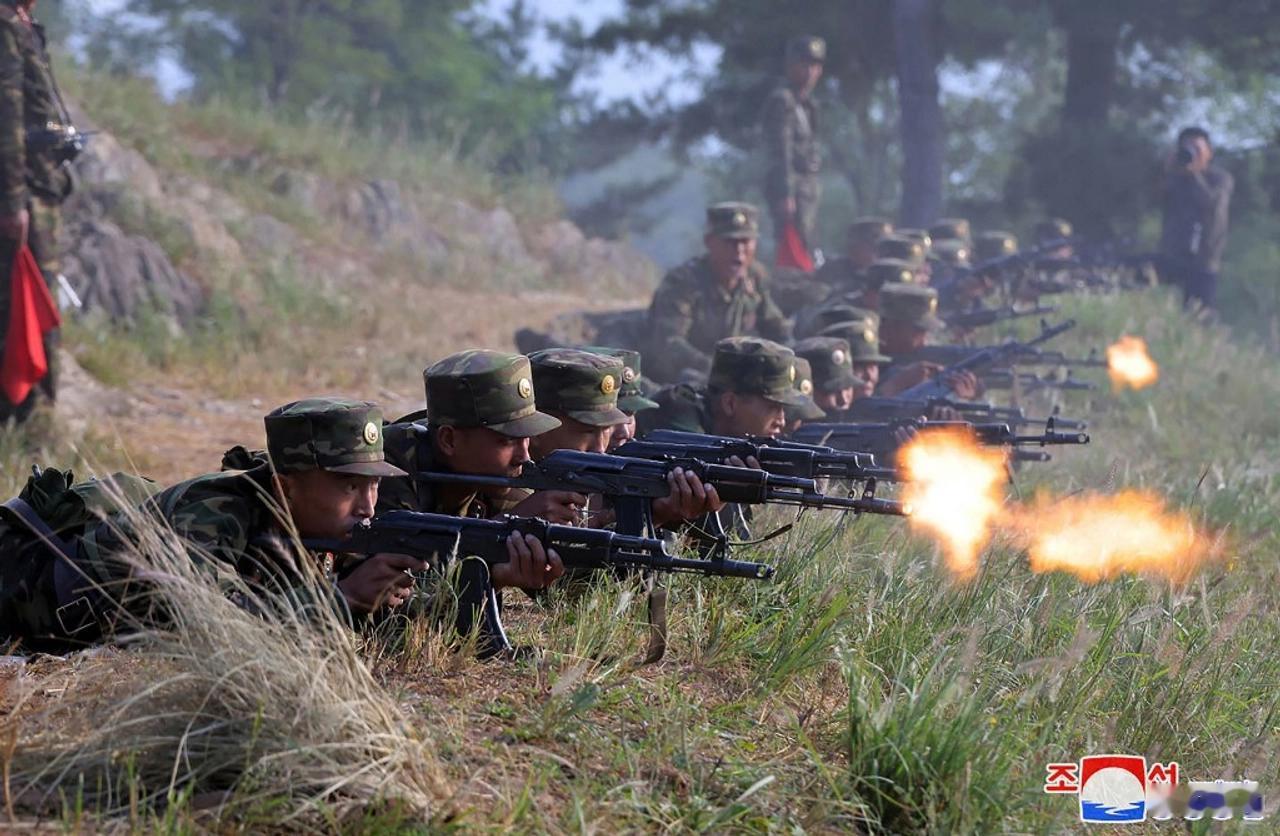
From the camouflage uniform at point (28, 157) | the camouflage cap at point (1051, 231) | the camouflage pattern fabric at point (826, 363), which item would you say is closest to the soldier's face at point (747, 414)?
the camouflage pattern fabric at point (826, 363)

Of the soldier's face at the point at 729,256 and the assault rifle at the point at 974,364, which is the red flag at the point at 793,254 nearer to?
the assault rifle at the point at 974,364

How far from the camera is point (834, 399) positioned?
8.77m

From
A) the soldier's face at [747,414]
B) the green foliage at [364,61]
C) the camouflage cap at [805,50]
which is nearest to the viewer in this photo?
the soldier's face at [747,414]

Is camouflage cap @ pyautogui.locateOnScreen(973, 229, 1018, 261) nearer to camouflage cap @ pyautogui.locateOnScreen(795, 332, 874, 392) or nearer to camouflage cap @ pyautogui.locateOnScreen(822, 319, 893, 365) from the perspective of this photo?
camouflage cap @ pyautogui.locateOnScreen(822, 319, 893, 365)

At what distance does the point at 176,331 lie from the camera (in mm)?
13602

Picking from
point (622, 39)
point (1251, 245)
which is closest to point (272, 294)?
point (622, 39)

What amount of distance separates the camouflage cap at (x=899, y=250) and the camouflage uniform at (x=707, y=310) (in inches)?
95.6

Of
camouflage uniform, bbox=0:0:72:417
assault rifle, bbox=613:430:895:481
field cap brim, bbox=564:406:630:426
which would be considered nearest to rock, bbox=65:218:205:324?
camouflage uniform, bbox=0:0:72:417

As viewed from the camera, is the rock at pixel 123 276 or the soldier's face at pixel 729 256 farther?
the rock at pixel 123 276

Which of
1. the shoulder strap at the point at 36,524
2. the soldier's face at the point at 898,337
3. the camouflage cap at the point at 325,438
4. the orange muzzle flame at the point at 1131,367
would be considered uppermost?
the camouflage cap at the point at 325,438

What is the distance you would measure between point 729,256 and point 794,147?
5127 millimetres

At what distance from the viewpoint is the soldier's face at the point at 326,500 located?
470 centimetres

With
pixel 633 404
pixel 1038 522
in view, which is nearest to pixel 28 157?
pixel 633 404

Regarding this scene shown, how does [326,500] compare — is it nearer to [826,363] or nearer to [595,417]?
[595,417]
